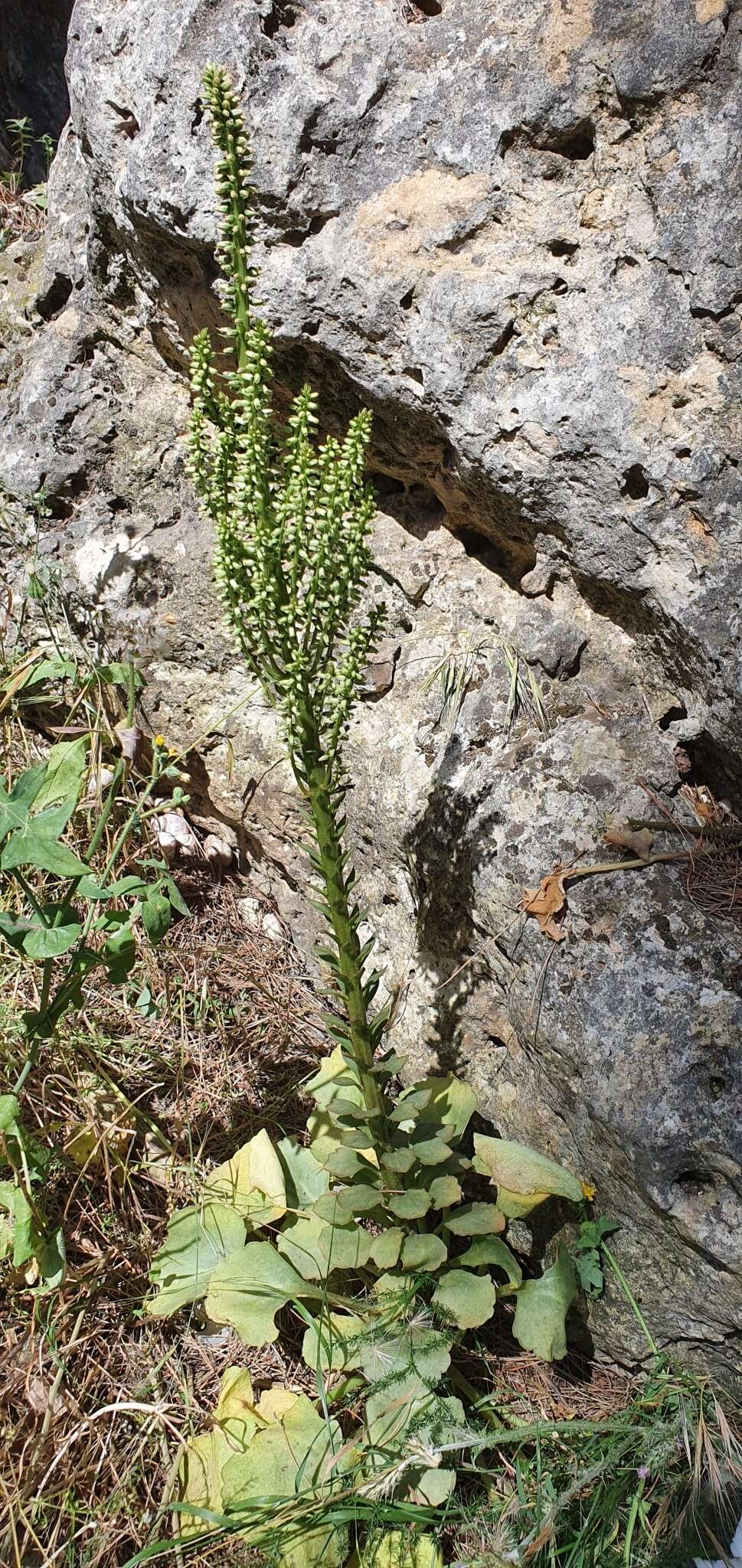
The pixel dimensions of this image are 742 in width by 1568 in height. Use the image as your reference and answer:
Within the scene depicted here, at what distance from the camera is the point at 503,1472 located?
2.34m

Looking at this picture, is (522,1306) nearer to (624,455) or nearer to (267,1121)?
(267,1121)

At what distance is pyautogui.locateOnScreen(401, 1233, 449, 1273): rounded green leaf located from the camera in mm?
Result: 2359

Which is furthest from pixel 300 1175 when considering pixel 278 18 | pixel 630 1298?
pixel 278 18

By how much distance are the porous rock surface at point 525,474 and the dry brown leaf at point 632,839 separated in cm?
4

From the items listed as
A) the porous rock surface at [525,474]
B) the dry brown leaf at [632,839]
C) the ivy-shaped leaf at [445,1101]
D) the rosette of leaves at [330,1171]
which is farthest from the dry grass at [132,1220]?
the dry brown leaf at [632,839]

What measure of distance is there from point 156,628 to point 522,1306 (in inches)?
97.7

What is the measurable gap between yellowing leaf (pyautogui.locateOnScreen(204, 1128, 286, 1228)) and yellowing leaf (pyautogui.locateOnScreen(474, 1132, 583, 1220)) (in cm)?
57

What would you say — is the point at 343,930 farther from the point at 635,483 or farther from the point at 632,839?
the point at 635,483

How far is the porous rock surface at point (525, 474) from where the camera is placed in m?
2.52

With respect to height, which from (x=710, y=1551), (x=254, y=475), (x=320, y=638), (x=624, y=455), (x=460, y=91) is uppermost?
(x=460, y=91)

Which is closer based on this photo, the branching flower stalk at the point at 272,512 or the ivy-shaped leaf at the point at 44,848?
the branching flower stalk at the point at 272,512

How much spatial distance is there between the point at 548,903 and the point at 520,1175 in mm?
677

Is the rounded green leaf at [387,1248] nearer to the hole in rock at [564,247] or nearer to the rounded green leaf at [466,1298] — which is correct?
the rounded green leaf at [466,1298]

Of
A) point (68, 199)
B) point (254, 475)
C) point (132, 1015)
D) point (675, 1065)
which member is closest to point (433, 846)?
point (675, 1065)
